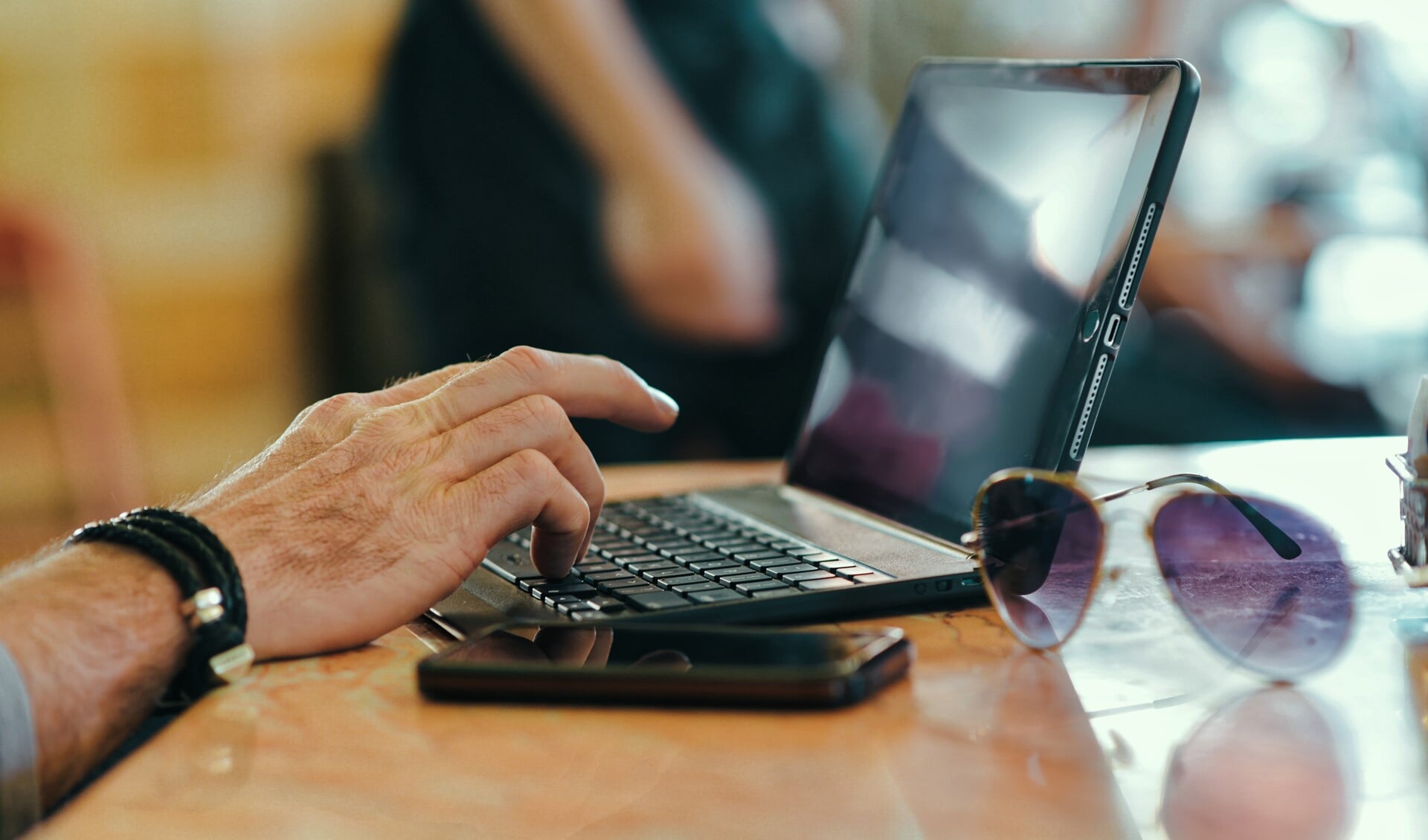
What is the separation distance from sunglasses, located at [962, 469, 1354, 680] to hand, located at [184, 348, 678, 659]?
220mm

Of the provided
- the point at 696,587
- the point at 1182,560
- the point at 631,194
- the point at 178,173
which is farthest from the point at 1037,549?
the point at 178,173

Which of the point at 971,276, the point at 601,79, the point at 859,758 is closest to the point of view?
the point at 859,758

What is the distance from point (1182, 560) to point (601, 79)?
→ 138cm

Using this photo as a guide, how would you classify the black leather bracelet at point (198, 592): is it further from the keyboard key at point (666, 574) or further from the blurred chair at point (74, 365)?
the blurred chair at point (74, 365)

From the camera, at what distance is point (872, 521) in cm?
88

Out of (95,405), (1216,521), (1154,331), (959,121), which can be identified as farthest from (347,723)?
(1154,331)

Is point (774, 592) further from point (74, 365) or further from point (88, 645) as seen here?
point (74, 365)

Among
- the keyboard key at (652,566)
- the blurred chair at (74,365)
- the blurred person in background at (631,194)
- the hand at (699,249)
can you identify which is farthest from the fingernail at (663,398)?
the blurred chair at (74,365)

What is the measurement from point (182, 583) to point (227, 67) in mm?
2670

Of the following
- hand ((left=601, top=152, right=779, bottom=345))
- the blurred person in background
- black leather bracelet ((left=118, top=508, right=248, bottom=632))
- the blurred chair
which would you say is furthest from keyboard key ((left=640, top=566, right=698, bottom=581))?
the blurred chair

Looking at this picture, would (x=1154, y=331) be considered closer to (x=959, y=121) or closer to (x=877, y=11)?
(x=877, y=11)

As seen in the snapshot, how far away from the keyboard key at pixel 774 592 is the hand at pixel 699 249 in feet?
3.98

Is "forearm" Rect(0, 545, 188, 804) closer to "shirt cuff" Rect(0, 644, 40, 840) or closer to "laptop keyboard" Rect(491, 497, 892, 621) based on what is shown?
"shirt cuff" Rect(0, 644, 40, 840)

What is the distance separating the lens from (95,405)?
7.14 feet
